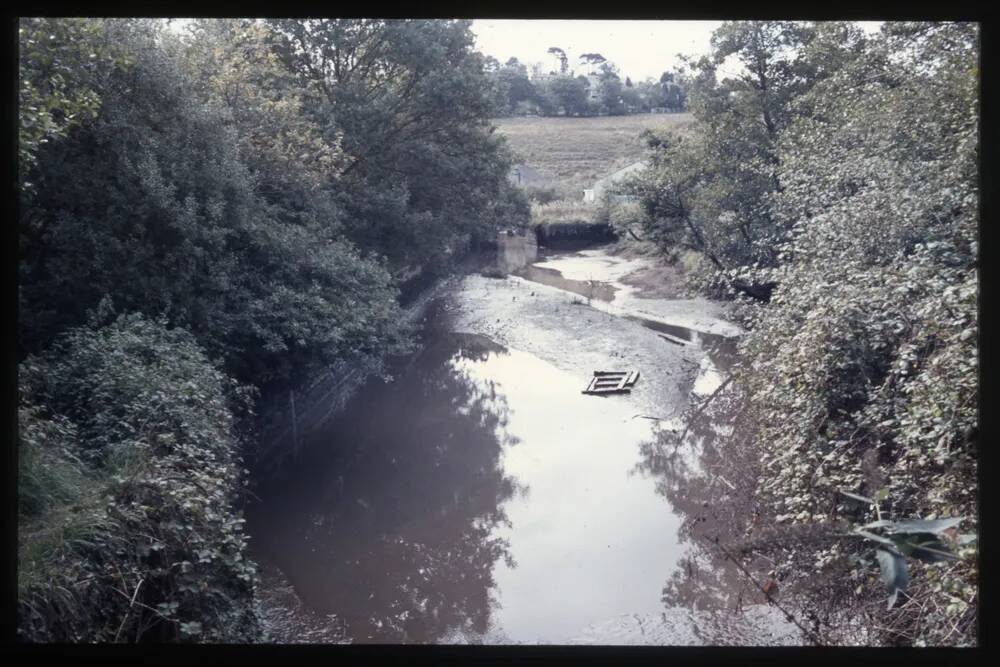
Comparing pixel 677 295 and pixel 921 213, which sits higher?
pixel 921 213

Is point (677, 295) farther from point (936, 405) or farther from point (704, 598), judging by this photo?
point (936, 405)

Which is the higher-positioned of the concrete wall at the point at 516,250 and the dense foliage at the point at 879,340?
the dense foliage at the point at 879,340

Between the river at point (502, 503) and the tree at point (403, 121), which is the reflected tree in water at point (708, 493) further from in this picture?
the tree at point (403, 121)

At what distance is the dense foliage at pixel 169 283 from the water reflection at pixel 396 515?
94 centimetres

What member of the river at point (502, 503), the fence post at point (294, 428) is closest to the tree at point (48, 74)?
the river at point (502, 503)

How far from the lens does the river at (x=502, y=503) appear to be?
219 inches

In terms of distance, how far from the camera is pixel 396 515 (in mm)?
7297

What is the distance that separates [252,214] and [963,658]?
7.20 metres

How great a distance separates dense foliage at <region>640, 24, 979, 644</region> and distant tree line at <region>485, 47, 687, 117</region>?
1585cm

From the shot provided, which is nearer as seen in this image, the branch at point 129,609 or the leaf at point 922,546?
the leaf at point 922,546

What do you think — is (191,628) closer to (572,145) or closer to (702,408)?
(702,408)

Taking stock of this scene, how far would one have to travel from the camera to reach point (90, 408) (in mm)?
5039

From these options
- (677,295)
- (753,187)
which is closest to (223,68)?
(753,187)

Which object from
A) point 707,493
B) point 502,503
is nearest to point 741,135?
point 707,493
